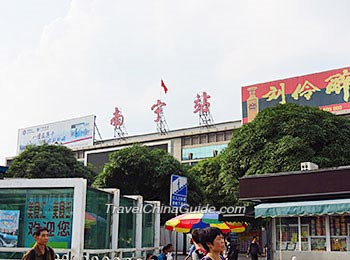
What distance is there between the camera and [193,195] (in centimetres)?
2923

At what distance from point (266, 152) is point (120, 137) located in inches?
1561

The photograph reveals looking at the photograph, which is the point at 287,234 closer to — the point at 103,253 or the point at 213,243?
the point at 103,253

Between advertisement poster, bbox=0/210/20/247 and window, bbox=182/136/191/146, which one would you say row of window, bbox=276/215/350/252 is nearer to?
advertisement poster, bbox=0/210/20/247

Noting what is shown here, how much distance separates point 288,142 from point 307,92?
25.9 meters

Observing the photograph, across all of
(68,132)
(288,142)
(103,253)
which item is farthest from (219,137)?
(103,253)

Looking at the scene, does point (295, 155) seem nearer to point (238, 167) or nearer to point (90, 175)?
point (238, 167)

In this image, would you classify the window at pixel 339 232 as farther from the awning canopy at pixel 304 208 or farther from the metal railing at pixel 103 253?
the metal railing at pixel 103 253

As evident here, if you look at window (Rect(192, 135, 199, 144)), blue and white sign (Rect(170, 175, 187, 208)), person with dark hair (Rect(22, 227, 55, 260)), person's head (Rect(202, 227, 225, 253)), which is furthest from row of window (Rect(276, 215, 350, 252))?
window (Rect(192, 135, 199, 144))

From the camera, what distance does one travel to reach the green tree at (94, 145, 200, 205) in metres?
27.8

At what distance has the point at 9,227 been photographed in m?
13.7

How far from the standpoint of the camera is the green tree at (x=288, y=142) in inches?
866

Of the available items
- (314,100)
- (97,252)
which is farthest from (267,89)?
(97,252)

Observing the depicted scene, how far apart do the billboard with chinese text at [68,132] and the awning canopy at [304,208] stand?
156 feet

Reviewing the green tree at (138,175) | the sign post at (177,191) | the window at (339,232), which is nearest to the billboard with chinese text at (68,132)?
the green tree at (138,175)
